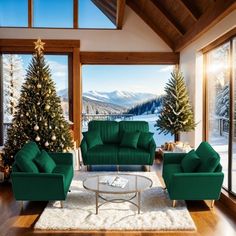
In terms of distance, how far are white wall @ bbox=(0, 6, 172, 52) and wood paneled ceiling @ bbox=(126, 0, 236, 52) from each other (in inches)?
6.4

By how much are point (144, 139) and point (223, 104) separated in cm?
188

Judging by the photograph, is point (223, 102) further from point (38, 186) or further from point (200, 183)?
point (38, 186)

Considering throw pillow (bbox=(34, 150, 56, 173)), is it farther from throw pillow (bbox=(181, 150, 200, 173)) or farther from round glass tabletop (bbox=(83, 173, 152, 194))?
throw pillow (bbox=(181, 150, 200, 173))

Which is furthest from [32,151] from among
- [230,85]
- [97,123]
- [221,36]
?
[221,36]

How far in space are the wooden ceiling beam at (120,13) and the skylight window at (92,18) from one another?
11.5 inches

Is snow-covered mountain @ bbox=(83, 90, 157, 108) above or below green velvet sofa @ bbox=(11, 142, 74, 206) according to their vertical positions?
above

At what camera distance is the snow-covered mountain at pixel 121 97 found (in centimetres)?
850

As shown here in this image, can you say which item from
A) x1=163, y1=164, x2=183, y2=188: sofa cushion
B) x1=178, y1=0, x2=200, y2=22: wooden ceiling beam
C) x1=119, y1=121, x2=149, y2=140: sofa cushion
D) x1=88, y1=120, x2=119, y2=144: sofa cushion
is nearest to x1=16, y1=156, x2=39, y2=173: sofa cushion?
x1=163, y1=164, x2=183, y2=188: sofa cushion

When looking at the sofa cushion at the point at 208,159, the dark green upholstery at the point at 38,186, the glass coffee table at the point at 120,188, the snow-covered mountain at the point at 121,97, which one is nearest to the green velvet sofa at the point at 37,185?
the dark green upholstery at the point at 38,186

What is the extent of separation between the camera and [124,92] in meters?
8.52

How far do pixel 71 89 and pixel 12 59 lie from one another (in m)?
1.69

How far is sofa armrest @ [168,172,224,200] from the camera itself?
4199 millimetres

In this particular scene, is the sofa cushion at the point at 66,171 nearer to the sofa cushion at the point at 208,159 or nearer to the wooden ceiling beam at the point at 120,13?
the sofa cushion at the point at 208,159

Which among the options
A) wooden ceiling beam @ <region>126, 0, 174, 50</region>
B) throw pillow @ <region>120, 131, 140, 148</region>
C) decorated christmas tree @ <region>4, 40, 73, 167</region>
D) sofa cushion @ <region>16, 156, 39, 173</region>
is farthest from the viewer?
wooden ceiling beam @ <region>126, 0, 174, 50</region>
